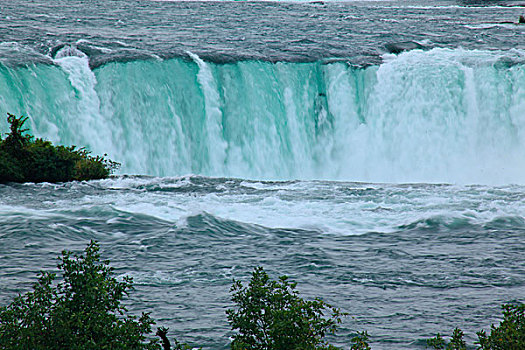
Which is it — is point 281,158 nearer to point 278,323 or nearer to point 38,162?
point 38,162

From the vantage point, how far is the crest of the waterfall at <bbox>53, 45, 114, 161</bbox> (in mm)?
19328

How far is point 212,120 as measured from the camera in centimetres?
2152

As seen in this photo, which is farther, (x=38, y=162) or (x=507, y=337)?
(x=38, y=162)

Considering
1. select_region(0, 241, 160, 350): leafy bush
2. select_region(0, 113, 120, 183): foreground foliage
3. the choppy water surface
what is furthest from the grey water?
select_region(0, 241, 160, 350): leafy bush

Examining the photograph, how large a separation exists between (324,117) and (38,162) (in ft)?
35.6

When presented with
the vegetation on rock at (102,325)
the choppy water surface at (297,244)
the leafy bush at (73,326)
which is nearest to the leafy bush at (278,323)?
the vegetation on rock at (102,325)

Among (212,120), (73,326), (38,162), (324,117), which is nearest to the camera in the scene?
(73,326)

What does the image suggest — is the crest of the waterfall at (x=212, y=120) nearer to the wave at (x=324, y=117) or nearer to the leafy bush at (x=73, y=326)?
the wave at (x=324, y=117)

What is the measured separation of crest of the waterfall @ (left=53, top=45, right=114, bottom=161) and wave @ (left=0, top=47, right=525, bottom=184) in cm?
19

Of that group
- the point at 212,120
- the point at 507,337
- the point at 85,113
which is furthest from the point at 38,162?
the point at 507,337

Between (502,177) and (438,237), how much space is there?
450 inches

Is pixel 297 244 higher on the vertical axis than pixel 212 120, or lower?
lower

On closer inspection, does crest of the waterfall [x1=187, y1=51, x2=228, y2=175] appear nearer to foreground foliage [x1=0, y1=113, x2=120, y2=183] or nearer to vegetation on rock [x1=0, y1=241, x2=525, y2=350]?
foreground foliage [x1=0, y1=113, x2=120, y2=183]

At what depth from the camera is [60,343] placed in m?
4.84
